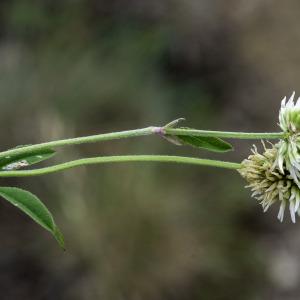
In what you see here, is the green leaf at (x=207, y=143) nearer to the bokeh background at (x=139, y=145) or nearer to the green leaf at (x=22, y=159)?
the green leaf at (x=22, y=159)

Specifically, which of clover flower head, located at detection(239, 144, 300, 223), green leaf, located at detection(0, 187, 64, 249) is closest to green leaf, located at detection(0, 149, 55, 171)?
green leaf, located at detection(0, 187, 64, 249)

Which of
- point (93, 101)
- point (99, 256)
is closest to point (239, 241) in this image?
point (99, 256)

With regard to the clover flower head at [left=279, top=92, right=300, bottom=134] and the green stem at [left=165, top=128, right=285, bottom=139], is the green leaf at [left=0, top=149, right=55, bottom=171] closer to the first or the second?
the green stem at [left=165, top=128, right=285, bottom=139]

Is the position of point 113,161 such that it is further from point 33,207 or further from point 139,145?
point 139,145

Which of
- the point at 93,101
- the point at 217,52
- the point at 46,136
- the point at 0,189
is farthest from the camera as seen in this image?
the point at 217,52

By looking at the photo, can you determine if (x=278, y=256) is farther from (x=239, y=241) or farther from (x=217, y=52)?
(x=217, y=52)

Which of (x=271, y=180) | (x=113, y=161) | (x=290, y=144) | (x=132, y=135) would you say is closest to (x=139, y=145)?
(x=271, y=180)
